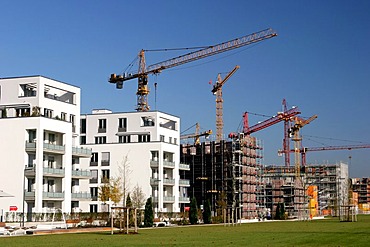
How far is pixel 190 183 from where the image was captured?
11656 cm

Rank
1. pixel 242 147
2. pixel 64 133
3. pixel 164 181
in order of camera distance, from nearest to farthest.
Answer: pixel 64 133 < pixel 164 181 < pixel 242 147

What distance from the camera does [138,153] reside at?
324 ft

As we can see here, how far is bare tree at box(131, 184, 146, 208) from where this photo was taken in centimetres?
8433

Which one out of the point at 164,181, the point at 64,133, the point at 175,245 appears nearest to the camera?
the point at 175,245

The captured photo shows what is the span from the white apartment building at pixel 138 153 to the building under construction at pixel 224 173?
24.0 ft

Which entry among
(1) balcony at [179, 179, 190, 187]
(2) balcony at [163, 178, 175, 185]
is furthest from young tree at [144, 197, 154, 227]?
(1) balcony at [179, 179, 190, 187]

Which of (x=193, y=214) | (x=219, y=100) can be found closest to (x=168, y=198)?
(x=193, y=214)

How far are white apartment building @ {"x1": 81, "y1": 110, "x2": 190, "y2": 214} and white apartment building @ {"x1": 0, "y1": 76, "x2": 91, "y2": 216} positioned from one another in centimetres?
1570

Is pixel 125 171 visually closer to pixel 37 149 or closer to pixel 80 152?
pixel 80 152

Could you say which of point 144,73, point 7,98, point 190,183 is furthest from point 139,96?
point 7,98

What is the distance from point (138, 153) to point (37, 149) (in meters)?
28.6

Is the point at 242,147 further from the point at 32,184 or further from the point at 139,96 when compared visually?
the point at 32,184

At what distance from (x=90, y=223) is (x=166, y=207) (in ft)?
90.4

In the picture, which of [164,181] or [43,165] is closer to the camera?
[43,165]
